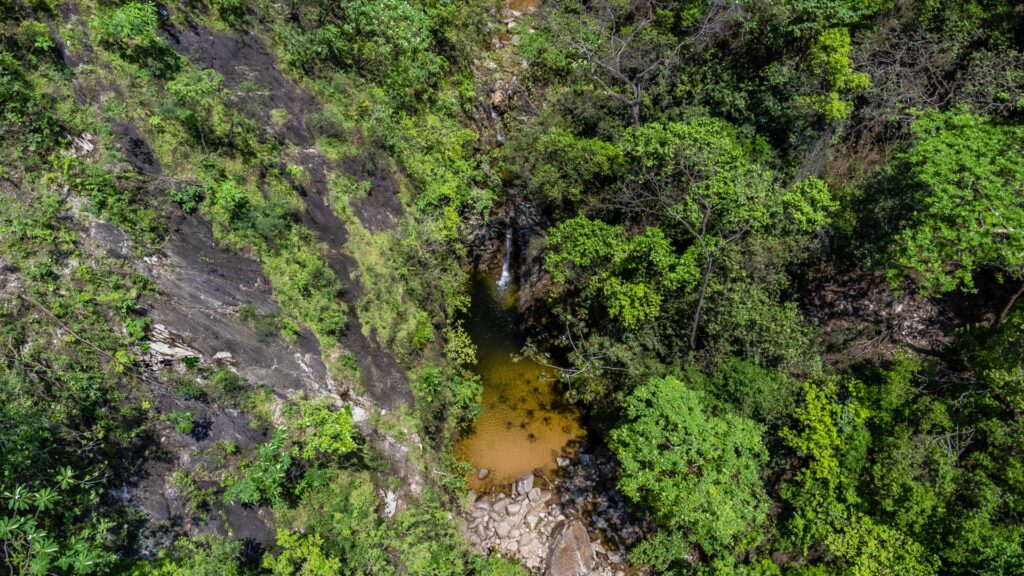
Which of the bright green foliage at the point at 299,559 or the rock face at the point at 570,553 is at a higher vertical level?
the bright green foliage at the point at 299,559

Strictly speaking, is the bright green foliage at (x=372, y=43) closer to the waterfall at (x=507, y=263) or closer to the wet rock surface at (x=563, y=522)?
the waterfall at (x=507, y=263)

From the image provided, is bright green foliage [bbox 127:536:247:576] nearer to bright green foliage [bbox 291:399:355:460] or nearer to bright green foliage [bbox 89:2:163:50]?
bright green foliage [bbox 291:399:355:460]

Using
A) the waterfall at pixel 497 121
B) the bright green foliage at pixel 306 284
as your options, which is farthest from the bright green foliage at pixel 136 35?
the waterfall at pixel 497 121

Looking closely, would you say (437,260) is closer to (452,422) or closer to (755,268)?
(452,422)

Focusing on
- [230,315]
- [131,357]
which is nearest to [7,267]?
[131,357]

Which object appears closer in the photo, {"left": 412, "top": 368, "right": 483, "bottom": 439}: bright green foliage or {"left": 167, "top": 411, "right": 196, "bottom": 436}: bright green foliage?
{"left": 167, "top": 411, "right": 196, "bottom": 436}: bright green foliage

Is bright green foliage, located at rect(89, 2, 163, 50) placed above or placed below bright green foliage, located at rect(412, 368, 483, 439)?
above


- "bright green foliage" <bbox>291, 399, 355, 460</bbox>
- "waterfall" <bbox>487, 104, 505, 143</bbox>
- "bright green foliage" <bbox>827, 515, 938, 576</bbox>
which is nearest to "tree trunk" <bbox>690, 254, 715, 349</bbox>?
"bright green foliage" <bbox>827, 515, 938, 576</bbox>
